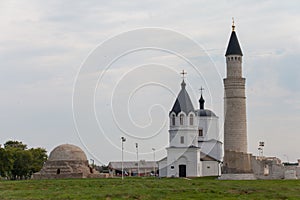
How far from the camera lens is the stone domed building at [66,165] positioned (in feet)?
270

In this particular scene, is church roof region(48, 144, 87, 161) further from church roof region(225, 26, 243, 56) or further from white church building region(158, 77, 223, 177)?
church roof region(225, 26, 243, 56)

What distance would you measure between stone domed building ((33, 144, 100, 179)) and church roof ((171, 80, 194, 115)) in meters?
14.8

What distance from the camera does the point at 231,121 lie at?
233ft

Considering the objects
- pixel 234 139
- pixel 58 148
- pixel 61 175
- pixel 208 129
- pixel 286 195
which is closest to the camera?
pixel 286 195

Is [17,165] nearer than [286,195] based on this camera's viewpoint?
No

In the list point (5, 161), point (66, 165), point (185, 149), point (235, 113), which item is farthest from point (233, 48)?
point (5, 161)

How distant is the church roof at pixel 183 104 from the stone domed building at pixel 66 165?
14.8m

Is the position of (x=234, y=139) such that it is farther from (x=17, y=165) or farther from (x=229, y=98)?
(x=17, y=165)

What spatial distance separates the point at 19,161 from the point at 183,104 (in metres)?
26.3

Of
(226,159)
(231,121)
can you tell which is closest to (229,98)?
(231,121)

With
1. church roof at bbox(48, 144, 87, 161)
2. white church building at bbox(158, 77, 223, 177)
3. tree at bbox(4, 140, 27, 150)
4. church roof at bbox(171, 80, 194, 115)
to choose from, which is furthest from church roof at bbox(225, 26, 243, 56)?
tree at bbox(4, 140, 27, 150)

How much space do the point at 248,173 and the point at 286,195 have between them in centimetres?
3196

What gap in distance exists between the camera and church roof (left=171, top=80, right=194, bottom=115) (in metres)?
87.0

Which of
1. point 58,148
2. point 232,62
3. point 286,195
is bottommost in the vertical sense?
point 286,195
